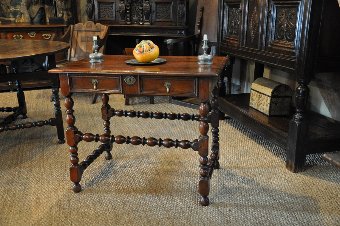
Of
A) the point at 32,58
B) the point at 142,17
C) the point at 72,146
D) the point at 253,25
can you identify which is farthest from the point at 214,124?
the point at 142,17

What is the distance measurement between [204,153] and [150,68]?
0.58 meters

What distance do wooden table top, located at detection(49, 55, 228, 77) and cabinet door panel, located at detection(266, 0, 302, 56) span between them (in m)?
0.52

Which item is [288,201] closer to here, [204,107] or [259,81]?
[204,107]

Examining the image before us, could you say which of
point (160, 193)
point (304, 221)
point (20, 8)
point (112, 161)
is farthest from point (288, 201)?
point (20, 8)

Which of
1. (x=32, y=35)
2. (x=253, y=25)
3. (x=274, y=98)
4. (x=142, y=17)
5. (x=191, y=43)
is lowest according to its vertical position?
(x=274, y=98)

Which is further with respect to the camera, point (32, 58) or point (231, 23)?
point (231, 23)

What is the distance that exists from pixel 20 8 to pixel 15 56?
2.96m

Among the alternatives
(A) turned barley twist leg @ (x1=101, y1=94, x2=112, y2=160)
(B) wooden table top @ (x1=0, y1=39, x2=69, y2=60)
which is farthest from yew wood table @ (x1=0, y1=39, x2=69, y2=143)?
(A) turned barley twist leg @ (x1=101, y1=94, x2=112, y2=160)

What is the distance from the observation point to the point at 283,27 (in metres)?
2.50

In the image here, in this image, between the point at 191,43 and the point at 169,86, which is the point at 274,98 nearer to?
the point at 169,86

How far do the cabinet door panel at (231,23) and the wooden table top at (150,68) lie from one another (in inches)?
41.6

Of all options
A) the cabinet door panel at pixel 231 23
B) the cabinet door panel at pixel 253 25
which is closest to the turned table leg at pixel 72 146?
the cabinet door panel at pixel 253 25

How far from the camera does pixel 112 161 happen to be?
2713 millimetres

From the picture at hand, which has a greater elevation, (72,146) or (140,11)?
(140,11)
